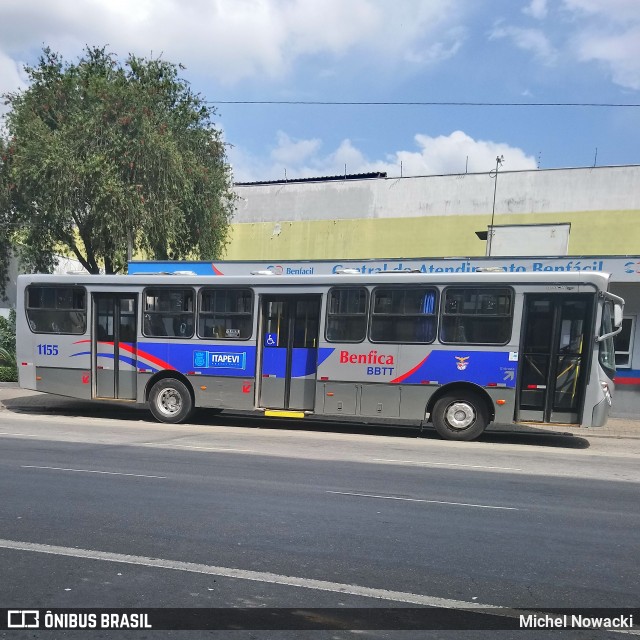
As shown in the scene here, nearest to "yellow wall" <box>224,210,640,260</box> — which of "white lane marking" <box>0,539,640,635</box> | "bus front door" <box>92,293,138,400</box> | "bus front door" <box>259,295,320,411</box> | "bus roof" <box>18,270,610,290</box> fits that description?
"bus roof" <box>18,270,610,290</box>

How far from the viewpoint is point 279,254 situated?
2958 centimetres

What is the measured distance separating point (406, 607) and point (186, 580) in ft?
5.05

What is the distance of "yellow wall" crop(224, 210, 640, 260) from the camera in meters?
23.4

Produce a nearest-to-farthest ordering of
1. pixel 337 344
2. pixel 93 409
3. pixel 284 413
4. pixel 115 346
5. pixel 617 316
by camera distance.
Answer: pixel 617 316 → pixel 337 344 → pixel 284 413 → pixel 115 346 → pixel 93 409

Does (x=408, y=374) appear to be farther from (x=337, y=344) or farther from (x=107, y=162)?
(x=107, y=162)

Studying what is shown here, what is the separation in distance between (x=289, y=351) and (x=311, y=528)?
7.12 metres

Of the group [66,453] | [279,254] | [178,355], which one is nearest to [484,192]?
[279,254]

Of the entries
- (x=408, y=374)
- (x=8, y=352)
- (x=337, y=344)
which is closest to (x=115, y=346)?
(x=337, y=344)

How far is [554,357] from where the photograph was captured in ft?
36.9

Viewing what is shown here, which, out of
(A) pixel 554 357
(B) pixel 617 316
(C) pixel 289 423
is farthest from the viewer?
(C) pixel 289 423

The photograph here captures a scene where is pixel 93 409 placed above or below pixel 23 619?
below

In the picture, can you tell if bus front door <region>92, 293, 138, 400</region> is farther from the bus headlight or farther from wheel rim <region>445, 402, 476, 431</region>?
the bus headlight

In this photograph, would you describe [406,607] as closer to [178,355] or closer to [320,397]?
[320,397]

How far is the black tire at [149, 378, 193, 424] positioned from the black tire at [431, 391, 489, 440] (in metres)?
5.26
